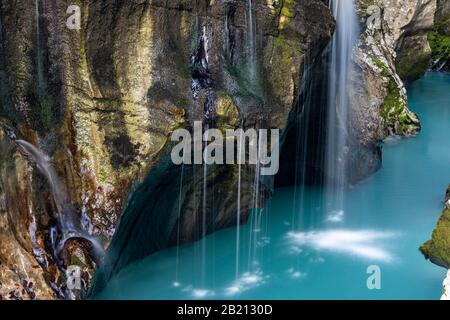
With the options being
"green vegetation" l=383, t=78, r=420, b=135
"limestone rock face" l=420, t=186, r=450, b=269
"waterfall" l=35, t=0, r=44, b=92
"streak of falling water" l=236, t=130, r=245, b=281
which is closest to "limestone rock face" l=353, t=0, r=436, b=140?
"green vegetation" l=383, t=78, r=420, b=135

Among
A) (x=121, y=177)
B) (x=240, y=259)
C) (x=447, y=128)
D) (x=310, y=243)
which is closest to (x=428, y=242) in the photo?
(x=310, y=243)

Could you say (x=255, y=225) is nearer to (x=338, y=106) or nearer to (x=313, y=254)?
(x=313, y=254)

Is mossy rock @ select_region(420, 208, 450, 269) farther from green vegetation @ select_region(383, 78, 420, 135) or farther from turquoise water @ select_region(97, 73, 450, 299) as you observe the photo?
green vegetation @ select_region(383, 78, 420, 135)

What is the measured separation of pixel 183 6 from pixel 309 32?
9.93 ft

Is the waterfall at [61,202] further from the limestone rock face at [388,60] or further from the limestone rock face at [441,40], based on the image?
the limestone rock face at [441,40]

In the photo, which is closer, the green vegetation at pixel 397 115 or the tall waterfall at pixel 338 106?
the tall waterfall at pixel 338 106

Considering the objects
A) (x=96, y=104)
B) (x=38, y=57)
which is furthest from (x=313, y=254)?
(x=38, y=57)

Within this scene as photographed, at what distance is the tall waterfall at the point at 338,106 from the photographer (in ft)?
52.2

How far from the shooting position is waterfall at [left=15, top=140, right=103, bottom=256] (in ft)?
33.8

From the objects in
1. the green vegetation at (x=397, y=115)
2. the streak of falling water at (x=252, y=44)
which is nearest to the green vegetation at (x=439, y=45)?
the green vegetation at (x=397, y=115)

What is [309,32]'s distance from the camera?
13.1 metres

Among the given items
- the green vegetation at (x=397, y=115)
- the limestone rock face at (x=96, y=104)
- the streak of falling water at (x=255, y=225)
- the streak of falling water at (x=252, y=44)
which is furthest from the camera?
the green vegetation at (x=397, y=115)

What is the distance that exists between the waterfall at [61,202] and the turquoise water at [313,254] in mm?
1308
